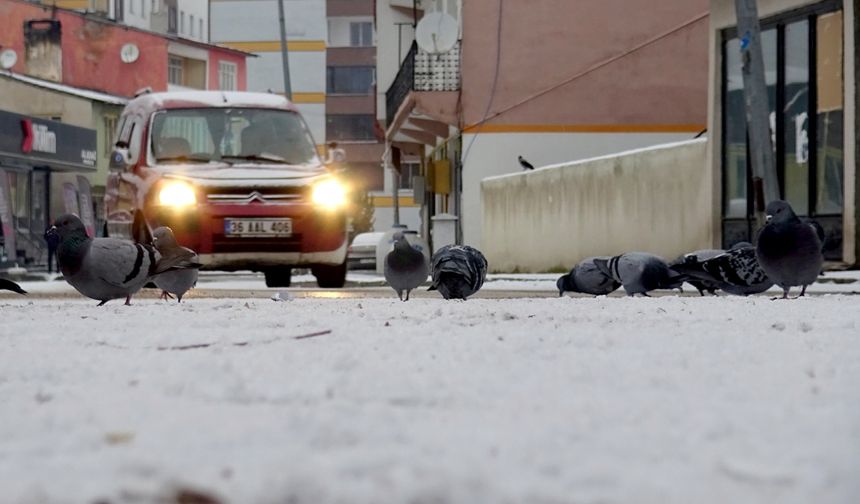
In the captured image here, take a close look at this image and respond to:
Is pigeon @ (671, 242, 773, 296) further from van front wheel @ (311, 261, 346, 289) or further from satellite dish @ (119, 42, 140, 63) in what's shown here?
satellite dish @ (119, 42, 140, 63)

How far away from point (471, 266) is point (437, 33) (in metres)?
19.1

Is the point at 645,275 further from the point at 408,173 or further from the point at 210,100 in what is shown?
the point at 408,173

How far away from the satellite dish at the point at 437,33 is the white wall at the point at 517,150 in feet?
6.49

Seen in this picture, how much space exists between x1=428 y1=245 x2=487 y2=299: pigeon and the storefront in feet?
82.6

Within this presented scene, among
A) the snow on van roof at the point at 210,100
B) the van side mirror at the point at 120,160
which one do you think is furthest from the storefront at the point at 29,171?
the van side mirror at the point at 120,160

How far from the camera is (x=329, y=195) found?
572 inches

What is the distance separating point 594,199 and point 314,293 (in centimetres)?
995

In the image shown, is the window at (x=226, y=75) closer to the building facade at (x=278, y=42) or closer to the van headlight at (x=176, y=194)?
the building facade at (x=278, y=42)

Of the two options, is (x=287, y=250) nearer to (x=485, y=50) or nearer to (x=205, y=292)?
(x=205, y=292)

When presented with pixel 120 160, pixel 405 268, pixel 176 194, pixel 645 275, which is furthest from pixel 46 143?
pixel 645 275

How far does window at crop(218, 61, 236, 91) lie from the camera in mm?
62156

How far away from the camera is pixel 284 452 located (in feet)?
8.88

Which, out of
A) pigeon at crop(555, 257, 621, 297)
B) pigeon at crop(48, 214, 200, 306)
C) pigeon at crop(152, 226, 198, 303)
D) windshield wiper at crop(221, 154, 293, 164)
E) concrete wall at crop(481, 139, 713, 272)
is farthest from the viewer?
concrete wall at crop(481, 139, 713, 272)

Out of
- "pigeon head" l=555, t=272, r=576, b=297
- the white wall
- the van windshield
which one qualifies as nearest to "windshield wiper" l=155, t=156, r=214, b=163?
the van windshield
